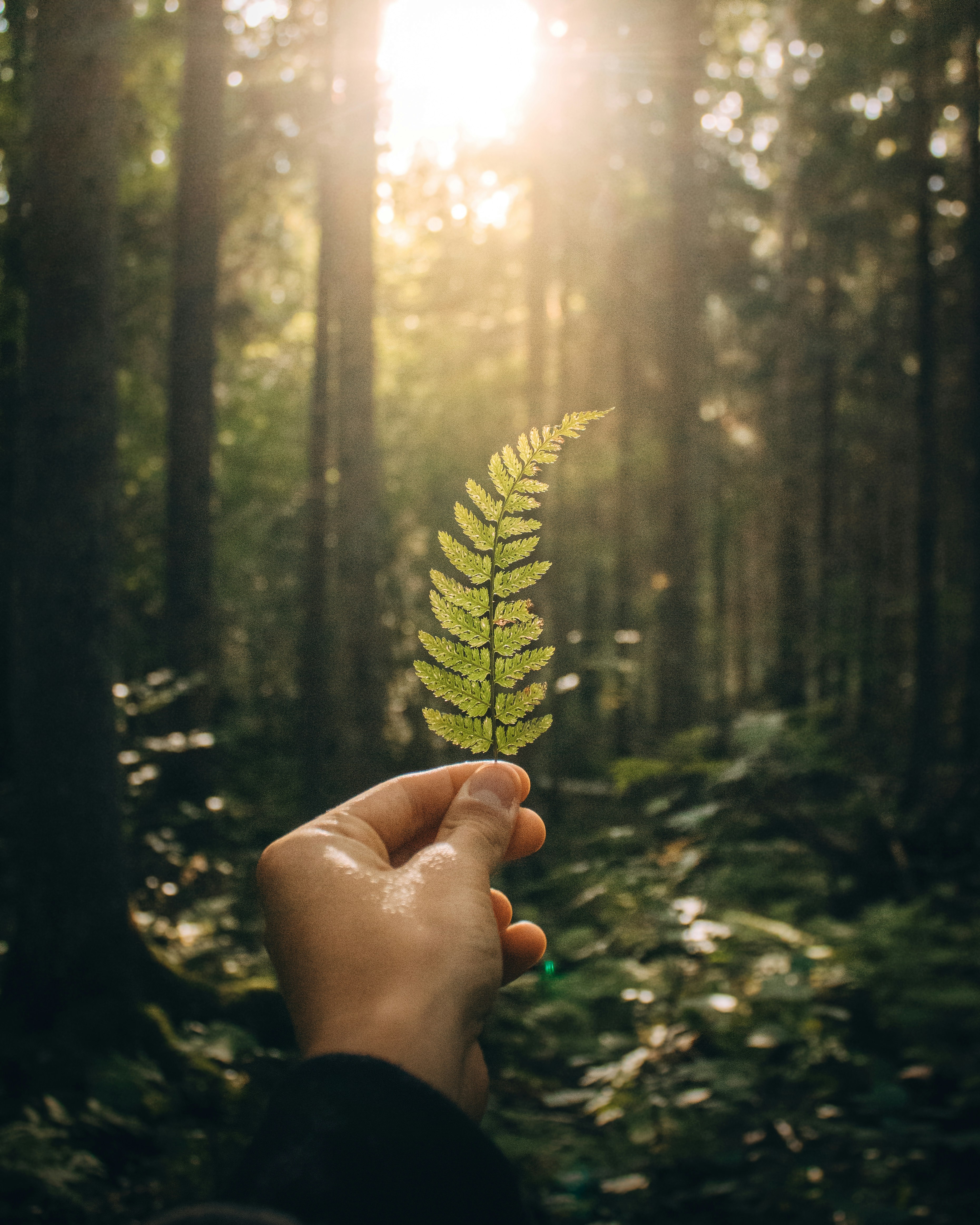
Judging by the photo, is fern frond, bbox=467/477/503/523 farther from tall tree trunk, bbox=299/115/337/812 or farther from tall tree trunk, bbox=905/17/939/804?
tall tree trunk, bbox=905/17/939/804

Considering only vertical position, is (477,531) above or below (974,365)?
below

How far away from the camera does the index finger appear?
164 cm

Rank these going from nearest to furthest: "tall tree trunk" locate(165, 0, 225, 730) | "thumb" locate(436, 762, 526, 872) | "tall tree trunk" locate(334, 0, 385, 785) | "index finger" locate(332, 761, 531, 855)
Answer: "thumb" locate(436, 762, 526, 872)
"index finger" locate(332, 761, 531, 855)
"tall tree trunk" locate(334, 0, 385, 785)
"tall tree trunk" locate(165, 0, 225, 730)

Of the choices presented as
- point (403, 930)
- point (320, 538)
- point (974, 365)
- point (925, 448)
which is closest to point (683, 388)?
point (925, 448)

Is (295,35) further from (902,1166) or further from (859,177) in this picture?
(902,1166)

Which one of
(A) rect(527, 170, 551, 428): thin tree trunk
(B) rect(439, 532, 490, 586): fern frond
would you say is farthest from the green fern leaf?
(A) rect(527, 170, 551, 428): thin tree trunk

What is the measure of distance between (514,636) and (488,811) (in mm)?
408

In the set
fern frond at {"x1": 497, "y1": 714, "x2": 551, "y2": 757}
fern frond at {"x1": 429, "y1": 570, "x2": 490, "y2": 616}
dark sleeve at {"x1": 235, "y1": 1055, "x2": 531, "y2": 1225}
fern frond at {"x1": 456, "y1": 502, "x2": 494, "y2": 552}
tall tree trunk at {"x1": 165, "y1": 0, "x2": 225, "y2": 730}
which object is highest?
tall tree trunk at {"x1": 165, "y1": 0, "x2": 225, "y2": 730}

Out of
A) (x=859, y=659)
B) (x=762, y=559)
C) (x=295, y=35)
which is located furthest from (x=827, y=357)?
(x=295, y=35)

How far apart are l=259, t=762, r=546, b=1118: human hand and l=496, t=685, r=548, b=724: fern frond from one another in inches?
10.0

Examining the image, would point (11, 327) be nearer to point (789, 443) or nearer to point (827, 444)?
point (789, 443)

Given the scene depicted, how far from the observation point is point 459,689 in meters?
1.35

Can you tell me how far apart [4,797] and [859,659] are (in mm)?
16602

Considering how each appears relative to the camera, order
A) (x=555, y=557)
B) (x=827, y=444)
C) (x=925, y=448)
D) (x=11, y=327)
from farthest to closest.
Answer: (x=827, y=444)
(x=555, y=557)
(x=925, y=448)
(x=11, y=327)
